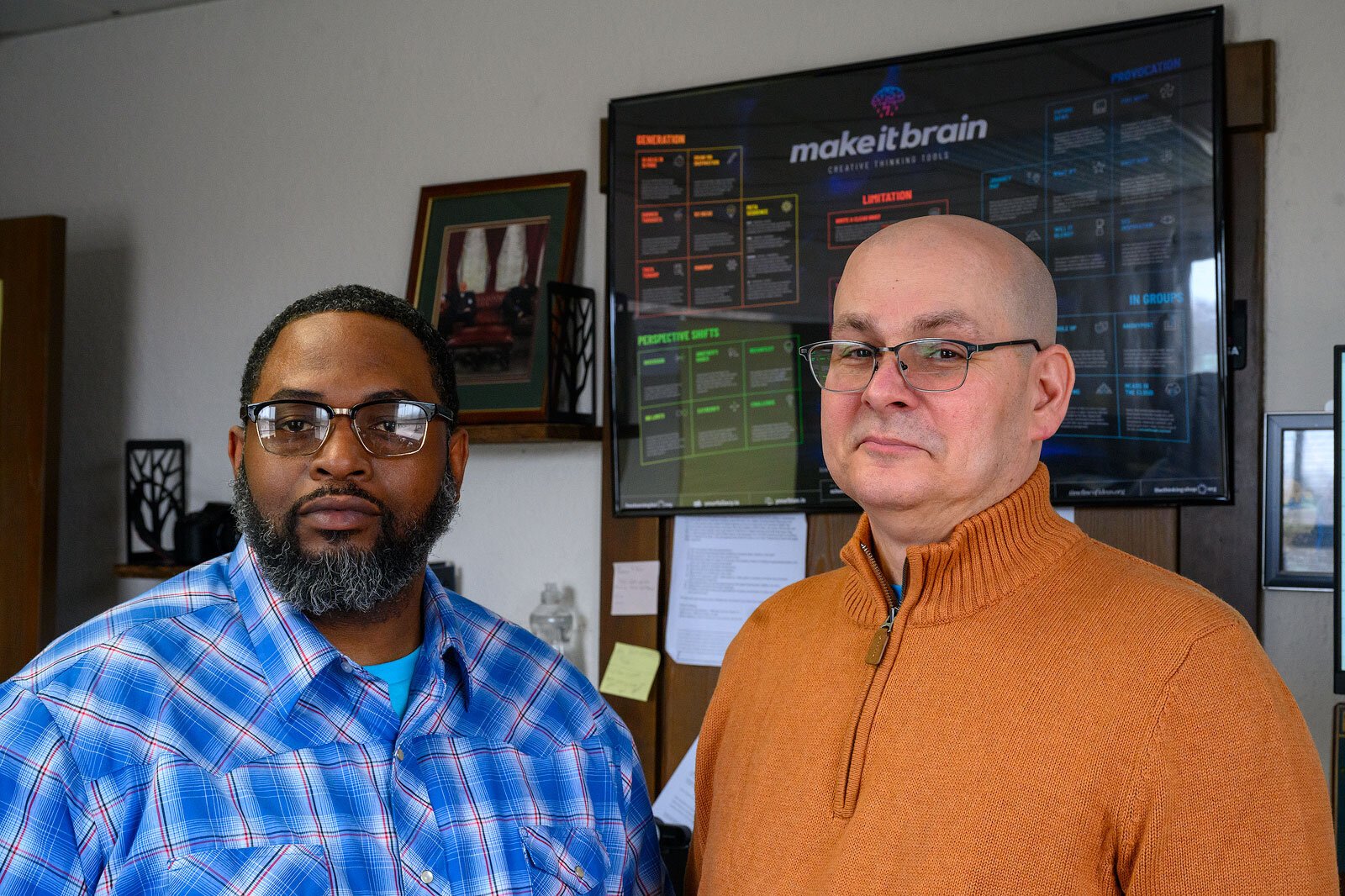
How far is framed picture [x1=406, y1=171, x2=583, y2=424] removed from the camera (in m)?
2.62

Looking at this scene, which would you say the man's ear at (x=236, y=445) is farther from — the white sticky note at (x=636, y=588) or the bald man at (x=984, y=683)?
the white sticky note at (x=636, y=588)

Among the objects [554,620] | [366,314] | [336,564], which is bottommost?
[554,620]

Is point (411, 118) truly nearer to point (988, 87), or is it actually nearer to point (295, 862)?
point (988, 87)

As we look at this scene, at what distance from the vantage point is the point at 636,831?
4.86 feet

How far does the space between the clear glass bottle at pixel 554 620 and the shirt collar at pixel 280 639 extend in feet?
3.97

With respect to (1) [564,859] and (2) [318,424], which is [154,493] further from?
(1) [564,859]

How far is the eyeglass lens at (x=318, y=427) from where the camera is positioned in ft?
4.30

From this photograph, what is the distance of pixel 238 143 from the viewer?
310 centimetres

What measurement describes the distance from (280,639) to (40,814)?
281mm

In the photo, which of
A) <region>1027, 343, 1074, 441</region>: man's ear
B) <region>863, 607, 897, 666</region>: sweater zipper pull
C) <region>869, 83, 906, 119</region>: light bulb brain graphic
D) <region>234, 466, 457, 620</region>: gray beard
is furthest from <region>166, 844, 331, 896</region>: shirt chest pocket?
<region>869, 83, 906, 119</region>: light bulb brain graphic

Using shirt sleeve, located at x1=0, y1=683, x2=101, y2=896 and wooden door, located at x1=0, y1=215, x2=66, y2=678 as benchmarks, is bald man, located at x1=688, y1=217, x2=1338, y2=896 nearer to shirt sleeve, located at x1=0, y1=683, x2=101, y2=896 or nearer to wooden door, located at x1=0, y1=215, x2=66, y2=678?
shirt sleeve, located at x1=0, y1=683, x2=101, y2=896

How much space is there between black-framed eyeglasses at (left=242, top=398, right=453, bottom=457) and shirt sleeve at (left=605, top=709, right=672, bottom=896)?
47 centimetres

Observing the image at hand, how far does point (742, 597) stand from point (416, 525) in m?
1.18

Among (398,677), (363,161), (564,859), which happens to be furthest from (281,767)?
(363,161)
